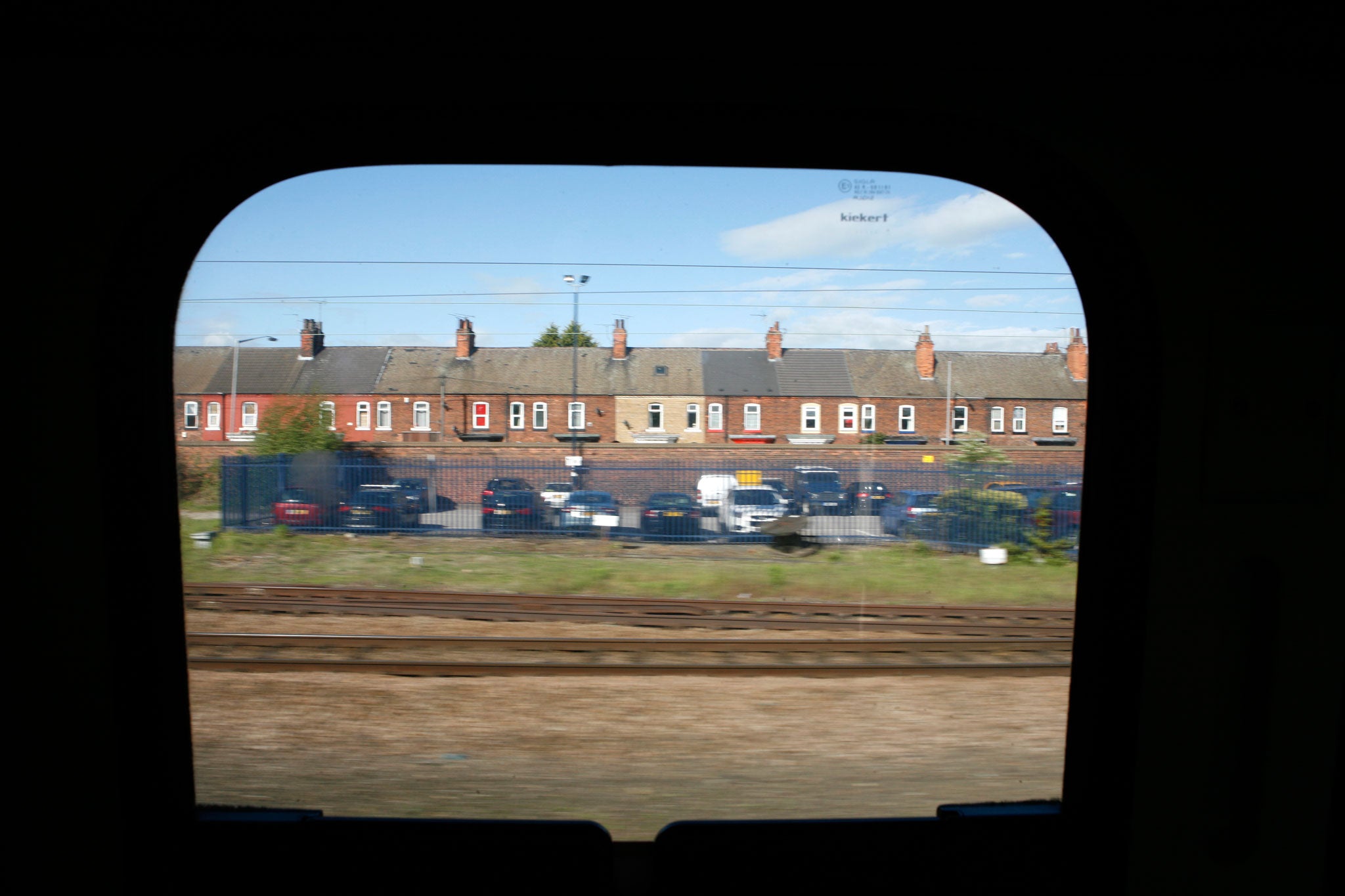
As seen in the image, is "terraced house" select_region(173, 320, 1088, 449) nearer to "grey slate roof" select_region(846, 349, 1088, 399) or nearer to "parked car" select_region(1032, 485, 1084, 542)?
"grey slate roof" select_region(846, 349, 1088, 399)

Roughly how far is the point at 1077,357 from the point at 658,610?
5.22 meters

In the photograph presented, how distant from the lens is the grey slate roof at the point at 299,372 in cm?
506

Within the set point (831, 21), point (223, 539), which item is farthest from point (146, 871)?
point (223, 539)

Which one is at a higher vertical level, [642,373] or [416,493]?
[642,373]

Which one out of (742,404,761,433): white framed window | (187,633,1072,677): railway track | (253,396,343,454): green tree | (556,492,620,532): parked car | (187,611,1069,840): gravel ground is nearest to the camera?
(187,611,1069,840): gravel ground

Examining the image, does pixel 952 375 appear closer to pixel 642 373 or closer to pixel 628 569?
pixel 642 373

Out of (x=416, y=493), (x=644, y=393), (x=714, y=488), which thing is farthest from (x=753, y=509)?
(x=416, y=493)

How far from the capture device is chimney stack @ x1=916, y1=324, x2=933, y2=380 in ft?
26.0

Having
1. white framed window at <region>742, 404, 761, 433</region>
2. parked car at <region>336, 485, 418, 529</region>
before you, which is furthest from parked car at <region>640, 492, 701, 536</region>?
parked car at <region>336, 485, 418, 529</region>

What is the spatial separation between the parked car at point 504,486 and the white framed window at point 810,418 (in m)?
3.47

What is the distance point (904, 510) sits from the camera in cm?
895

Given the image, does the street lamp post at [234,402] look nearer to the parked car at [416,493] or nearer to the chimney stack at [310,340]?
the chimney stack at [310,340]

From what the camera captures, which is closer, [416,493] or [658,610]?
[658,610]

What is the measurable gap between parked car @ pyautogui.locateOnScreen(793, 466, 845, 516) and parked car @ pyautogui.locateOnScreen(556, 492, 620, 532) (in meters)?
2.18
